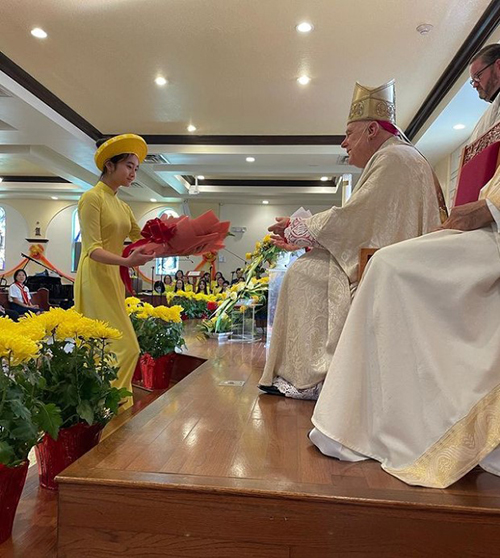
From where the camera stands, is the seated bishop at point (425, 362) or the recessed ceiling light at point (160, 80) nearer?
the seated bishop at point (425, 362)

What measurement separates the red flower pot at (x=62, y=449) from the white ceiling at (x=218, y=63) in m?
3.46

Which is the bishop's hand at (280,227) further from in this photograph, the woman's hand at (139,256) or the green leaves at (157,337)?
the green leaves at (157,337)

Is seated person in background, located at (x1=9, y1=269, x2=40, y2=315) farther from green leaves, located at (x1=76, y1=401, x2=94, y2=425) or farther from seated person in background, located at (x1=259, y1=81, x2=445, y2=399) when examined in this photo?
green leaves, located at (x1=76, y1=401, x2=94, y2=425)

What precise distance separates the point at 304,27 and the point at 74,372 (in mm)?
3648

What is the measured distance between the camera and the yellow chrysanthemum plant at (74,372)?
1.38m

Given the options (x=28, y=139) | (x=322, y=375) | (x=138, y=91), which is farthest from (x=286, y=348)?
(x=28, y=139)

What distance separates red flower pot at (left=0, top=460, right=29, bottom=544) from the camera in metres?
1.08

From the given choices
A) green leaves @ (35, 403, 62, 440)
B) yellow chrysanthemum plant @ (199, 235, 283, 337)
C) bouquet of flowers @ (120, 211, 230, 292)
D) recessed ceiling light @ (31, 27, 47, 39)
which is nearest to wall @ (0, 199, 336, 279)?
recessed ceiling light @ (31, 27, 47, 39)

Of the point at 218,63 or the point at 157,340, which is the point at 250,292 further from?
the point at 218,63

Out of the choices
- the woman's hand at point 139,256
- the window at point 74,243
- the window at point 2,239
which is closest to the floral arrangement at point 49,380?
the woman's hand at point 139,256

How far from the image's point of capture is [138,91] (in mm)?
5469

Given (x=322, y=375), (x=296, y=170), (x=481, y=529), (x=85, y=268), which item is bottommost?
(x=481, y=529)

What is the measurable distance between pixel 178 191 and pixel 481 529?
1016 centimetres

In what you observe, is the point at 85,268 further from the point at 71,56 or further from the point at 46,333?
the point at 71,56
